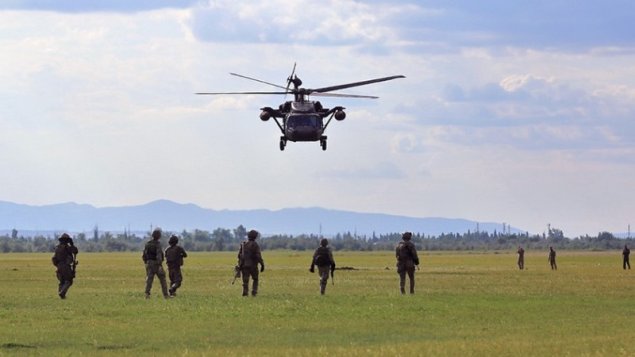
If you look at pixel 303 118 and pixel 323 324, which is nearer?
pixel 323 324

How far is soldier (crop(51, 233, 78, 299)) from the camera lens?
38.4 meters

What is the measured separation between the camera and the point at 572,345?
78.0 feet

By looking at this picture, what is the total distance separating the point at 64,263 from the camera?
38688 mm

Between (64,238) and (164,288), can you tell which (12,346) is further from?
(64,238)

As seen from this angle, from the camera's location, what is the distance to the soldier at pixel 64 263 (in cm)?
3844

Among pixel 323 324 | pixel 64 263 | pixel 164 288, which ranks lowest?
pixel 323 324

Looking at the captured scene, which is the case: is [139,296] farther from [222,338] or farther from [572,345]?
[572,345]

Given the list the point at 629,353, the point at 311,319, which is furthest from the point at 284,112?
the point at 629,353

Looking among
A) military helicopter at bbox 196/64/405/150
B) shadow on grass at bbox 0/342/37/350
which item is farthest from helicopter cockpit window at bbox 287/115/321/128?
shadow on grass at bbox 0/342/37/350

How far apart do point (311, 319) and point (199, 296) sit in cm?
994

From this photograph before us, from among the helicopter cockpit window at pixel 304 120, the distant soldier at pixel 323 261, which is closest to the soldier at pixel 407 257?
the distant soldier at pixel 323 261

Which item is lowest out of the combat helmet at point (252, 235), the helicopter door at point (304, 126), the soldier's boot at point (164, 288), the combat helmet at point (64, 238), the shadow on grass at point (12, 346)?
the shadow on grass at point (12, 346)

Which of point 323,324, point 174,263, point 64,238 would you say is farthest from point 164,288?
point 323,324

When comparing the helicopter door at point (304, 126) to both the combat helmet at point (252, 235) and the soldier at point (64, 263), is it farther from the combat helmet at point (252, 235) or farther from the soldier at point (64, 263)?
the soldier at point (64, 263)
